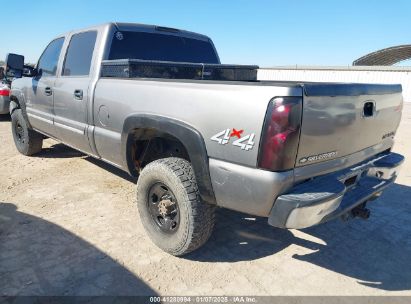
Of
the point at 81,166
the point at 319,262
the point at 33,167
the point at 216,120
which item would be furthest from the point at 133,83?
the point at 33,167

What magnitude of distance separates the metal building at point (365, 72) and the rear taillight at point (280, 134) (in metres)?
26.2

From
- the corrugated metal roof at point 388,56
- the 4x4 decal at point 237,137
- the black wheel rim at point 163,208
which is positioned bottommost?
the black wheel rim at point 163,208

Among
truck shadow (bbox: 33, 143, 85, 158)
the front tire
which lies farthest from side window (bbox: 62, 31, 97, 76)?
truck shadow (bbox: 33, 143, 85, 158)

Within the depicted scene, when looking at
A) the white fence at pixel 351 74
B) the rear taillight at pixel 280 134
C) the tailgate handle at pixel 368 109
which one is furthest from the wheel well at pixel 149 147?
the white fence at pixel 351 74

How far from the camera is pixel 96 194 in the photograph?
4133 mm

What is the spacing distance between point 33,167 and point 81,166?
2.44 ft

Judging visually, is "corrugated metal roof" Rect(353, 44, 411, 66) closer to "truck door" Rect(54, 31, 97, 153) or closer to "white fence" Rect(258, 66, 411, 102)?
"white fence" Rect(258, 66, 411, 102)

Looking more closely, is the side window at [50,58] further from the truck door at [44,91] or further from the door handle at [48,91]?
the door handle at [48,91]

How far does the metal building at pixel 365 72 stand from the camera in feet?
80.3

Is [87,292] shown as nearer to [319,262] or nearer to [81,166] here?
[319,262]

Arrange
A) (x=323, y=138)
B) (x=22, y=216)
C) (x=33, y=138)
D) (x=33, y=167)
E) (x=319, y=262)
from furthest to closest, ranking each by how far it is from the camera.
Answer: (x=33, y=138), (x=33, y=167), (x=22, y=216), (x=319, y=262), (x=323, y=138)

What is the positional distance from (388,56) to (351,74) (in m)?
13.4

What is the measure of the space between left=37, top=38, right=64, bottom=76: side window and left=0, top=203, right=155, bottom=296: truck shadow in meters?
2.31

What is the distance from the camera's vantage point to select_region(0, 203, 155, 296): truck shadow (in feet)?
7.88
